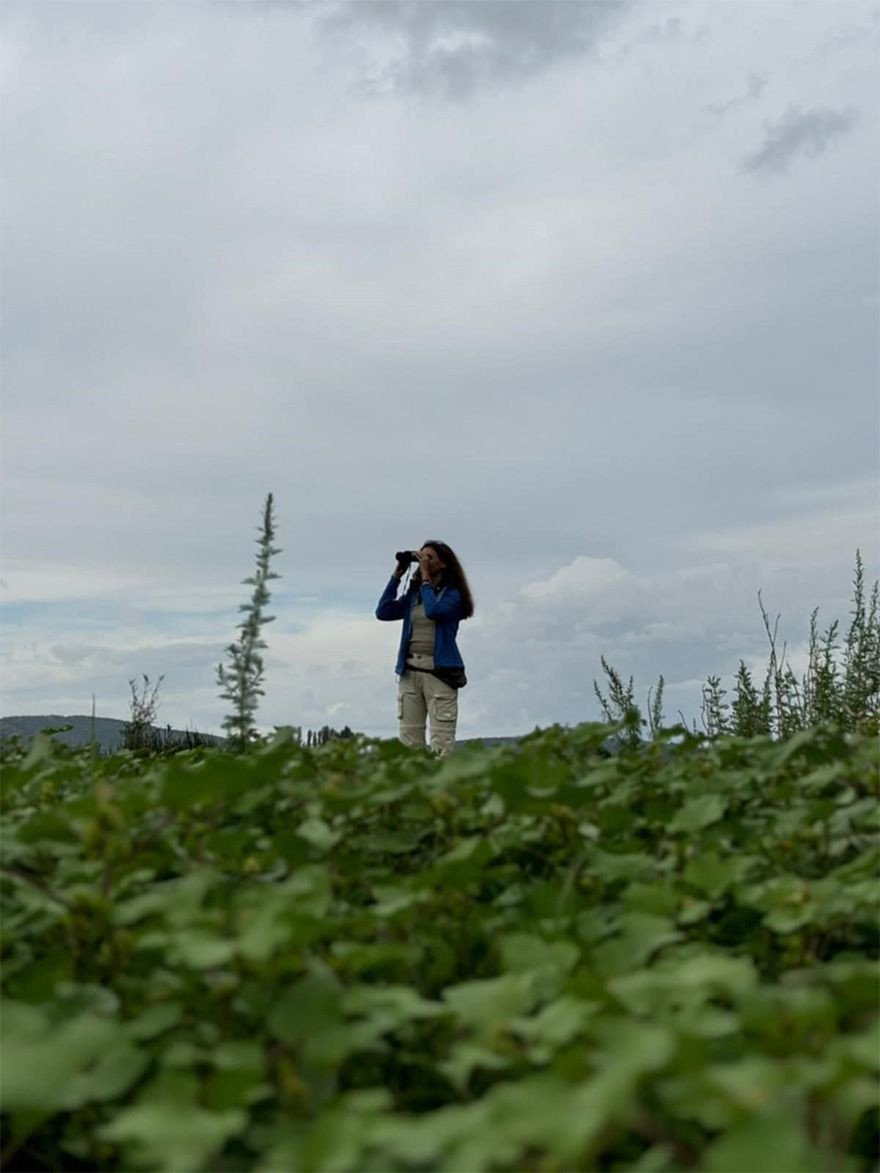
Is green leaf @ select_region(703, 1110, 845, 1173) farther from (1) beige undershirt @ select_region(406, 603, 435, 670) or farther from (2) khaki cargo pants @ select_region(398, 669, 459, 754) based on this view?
(1) beige undershirt @ select_region(406, 603, 435, 670)

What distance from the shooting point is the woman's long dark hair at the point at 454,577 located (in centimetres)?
1298

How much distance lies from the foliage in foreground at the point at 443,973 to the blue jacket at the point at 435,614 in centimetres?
916

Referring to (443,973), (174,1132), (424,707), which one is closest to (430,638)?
(424,707)

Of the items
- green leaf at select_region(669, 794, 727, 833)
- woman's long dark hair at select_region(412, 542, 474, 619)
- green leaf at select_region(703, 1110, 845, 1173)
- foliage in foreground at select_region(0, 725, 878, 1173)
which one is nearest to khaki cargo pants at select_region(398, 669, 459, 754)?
woman's long dark hair at select_region(412, 542, 474, 619)

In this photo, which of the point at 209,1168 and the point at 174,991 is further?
the point at 174,991

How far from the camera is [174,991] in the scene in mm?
2096

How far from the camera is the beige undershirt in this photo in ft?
41.6

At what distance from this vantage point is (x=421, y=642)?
1274 cm

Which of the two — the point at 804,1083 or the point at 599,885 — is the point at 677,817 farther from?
the point at 804,1083

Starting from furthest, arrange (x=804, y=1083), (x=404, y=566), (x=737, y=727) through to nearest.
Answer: (x=404, y=566) → (x=737, y=727) → (x=804, y=1083)

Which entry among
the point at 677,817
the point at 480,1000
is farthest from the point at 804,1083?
the point at 677,817

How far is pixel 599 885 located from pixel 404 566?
1048cm

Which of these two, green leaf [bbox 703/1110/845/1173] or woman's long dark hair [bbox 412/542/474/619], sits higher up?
woman's long dark hair [bbox 412/542/474/619]

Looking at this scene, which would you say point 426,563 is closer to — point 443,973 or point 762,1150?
point 443,973
